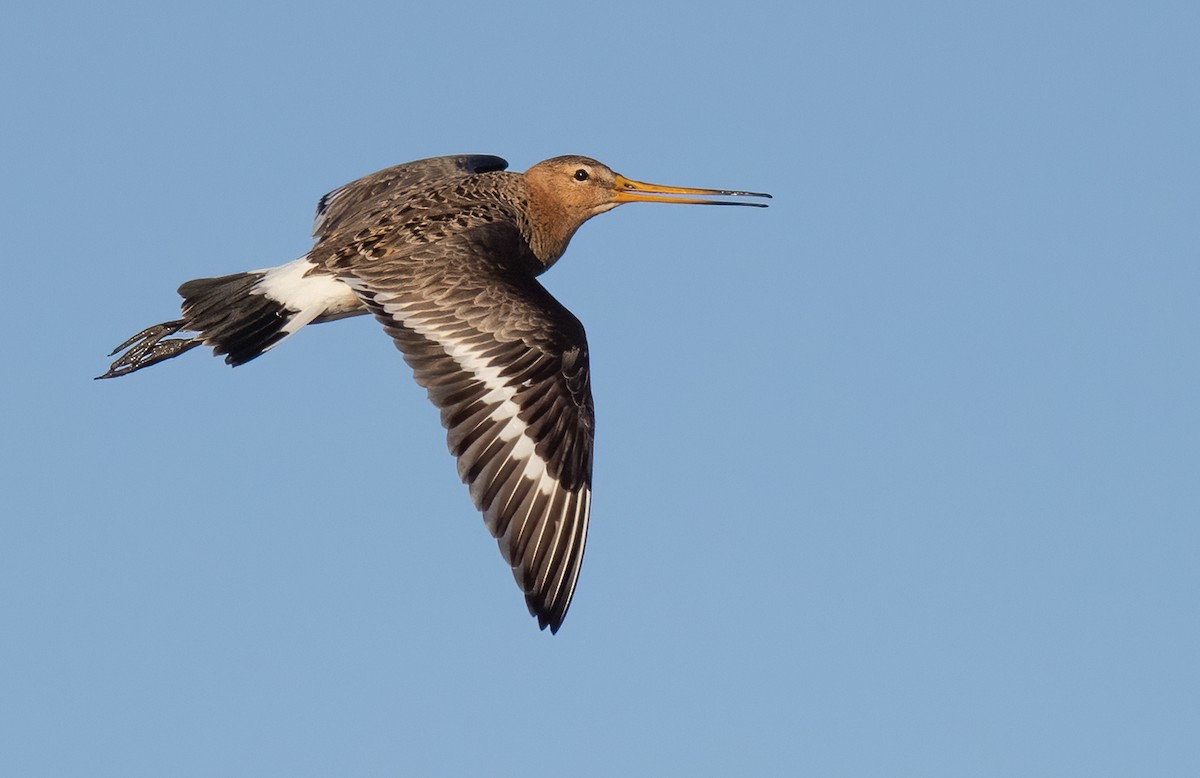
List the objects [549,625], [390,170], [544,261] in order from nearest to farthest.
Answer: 1. [549,625]
2. [544,261]
3. [390,170]

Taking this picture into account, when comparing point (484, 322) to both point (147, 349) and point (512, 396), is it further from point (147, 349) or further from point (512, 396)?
point (147, 349)

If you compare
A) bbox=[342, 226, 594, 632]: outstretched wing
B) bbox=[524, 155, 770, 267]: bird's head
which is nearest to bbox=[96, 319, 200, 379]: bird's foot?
bbox=[342, 226, 594, 632]: outstretched wing

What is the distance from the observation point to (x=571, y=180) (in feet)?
46.5

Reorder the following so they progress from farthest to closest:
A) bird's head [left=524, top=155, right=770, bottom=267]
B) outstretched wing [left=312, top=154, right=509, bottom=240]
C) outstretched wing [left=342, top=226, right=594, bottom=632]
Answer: outstretched wing [left=312, top=154, right=509, bottom=240], bird's head [left=524, top=155, right=770, bottom=267], outstretched wing [left=342, top=226, right=594, bottom=632]

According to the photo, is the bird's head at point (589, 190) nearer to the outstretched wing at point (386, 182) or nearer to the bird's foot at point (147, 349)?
the outstretched wing at point (386, 182)

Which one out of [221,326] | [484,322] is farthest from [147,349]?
[484,322]

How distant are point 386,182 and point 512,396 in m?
4.52

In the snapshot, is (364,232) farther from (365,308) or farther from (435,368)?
(435,368)

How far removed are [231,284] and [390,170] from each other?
131 inches

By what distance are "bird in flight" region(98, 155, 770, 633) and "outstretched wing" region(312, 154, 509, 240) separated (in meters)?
0.84

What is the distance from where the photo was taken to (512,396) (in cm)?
1148

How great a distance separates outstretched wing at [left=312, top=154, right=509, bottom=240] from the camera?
1496cm

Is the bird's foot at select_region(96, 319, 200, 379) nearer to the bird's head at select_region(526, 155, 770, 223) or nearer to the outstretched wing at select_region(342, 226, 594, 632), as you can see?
the outstretched wing at select_region(342, 226, 594, 632)

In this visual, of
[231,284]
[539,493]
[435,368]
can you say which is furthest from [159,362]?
[539,493]
